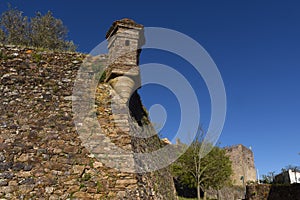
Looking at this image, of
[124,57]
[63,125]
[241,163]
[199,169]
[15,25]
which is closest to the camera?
[63,125]

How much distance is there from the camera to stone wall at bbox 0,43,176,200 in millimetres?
6512

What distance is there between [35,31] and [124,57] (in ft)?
32.3

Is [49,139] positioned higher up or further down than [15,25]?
further down

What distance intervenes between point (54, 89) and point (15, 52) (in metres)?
1.67

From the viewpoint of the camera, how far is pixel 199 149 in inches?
965

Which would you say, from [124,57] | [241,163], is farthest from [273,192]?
[241,163]

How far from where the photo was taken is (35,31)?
52.8ft

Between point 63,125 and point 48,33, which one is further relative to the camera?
point 48,33

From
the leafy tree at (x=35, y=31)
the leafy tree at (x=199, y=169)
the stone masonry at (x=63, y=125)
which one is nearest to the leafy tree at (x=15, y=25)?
the leafy tree at (x=35, y=31)

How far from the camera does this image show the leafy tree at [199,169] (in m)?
24.3

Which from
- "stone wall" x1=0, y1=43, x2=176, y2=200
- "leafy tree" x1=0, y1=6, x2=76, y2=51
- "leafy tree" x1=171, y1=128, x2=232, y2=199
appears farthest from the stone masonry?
"leafy tree" x1=171, y1=128, x2=232, y2=199

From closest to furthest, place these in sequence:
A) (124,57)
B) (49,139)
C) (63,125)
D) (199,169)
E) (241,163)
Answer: (49,139), (63,125), (124,57), (199,169), (241,163)

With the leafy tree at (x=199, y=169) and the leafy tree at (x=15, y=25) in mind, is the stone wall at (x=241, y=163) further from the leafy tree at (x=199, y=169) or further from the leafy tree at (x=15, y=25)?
the leafy tree at (x=15, y=25)

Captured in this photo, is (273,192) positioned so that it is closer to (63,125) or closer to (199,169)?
(199,169)
